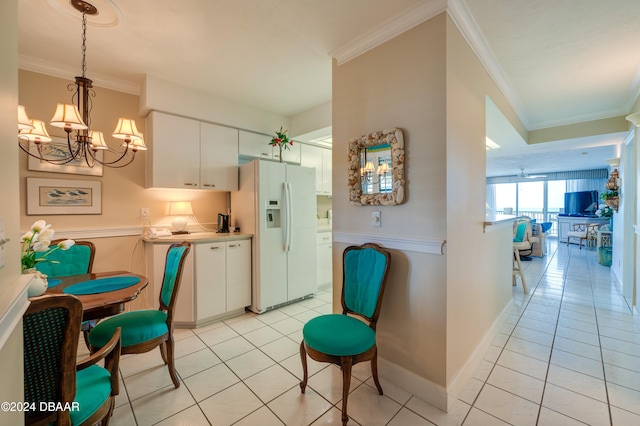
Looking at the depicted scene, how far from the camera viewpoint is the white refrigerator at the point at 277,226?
3.22 m

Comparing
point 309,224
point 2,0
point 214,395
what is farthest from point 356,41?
point 214,395

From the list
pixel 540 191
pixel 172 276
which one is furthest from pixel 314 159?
pixel 540 191

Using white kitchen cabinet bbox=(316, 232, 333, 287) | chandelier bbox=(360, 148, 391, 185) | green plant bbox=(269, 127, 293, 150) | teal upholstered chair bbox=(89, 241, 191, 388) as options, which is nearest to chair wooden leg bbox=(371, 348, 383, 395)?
chandelier bbox=(360, 148, 391, 185)

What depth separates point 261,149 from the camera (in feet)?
12.3

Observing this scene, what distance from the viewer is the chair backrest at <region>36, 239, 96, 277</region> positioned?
2195 millimetres

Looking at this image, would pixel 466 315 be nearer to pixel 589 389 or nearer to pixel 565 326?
pixel 589 389

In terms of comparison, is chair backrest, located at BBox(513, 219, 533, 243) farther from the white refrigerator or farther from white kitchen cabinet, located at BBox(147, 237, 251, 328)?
white kitchen cabinet, located at BBox(147, 237, 251, 328)

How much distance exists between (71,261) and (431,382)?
9.79 feet

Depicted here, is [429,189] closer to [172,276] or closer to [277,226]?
[172,276]

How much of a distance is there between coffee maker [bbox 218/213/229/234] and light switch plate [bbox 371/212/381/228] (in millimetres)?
2133

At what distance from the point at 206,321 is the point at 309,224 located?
1.68 meters

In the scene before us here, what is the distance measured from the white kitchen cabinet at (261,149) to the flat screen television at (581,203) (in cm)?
1014

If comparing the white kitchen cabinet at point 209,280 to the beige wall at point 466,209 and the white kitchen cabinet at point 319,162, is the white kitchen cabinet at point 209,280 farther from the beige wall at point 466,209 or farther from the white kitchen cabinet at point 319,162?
the beige wall at point 466,209

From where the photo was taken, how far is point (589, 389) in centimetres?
186
